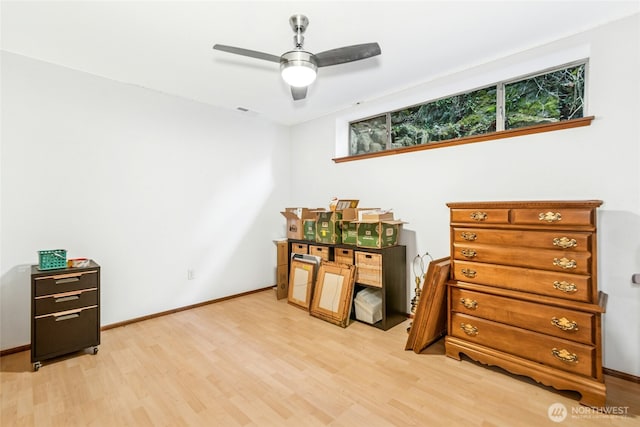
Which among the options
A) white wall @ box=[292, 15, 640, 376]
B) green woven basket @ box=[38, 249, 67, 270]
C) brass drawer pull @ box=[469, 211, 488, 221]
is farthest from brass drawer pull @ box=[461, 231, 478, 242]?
green woven basket @ box=[38, 249, 67, 270]

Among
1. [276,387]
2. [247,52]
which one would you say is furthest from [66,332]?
[247,52]

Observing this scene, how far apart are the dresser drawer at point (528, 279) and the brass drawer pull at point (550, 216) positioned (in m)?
0.36

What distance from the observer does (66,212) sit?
9.43 ft

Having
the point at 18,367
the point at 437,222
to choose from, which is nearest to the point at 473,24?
the point at 437,222

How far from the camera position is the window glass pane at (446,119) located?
300cm

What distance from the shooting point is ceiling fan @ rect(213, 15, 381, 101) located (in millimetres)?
2004

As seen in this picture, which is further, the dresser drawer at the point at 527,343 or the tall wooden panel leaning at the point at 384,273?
the tall wooden panel leaning at the point at 384,273

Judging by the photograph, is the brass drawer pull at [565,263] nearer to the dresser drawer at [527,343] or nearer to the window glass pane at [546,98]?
the dresser drawer at [527,343]

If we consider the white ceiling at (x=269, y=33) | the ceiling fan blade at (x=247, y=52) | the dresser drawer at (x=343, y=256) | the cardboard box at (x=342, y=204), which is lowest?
the dresser drawer at (x=343, y=256)

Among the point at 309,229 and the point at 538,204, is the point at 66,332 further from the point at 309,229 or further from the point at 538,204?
the point at 538,204

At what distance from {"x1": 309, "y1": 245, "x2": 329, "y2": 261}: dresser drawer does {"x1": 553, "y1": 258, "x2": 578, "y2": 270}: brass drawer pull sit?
7.31 ft

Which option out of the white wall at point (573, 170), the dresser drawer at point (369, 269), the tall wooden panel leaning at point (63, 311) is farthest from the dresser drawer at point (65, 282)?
the white wall at point (573, 170)

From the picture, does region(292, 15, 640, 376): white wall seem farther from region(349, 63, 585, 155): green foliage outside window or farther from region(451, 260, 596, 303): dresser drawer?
region(451, 260, 596, 303): dresser drawer

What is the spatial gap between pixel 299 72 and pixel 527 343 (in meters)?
2.48
